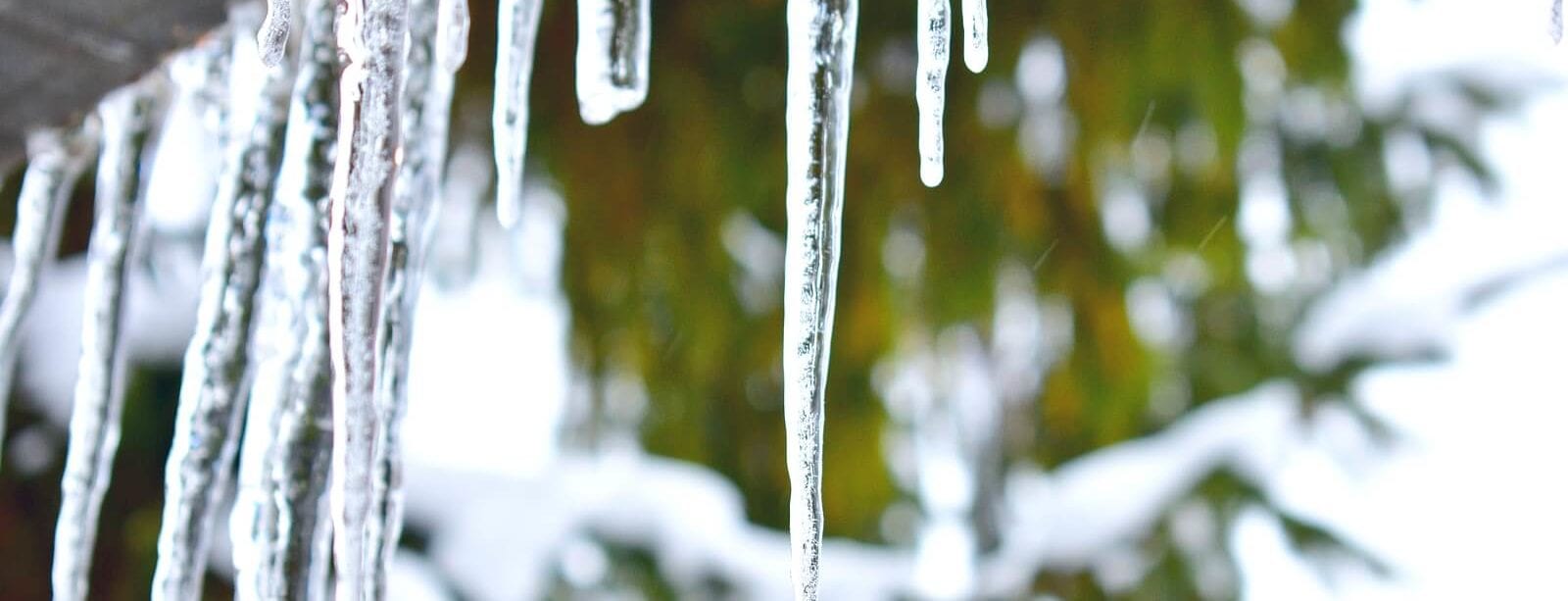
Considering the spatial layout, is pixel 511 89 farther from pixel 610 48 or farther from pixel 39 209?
pixel 39 209

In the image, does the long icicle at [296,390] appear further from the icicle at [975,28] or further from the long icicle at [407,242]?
the icicle at [975,28]

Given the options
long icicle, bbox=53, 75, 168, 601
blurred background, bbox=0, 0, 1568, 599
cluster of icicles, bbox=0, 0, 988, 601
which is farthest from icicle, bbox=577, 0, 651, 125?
blurred background, bbox=0, 0, 1568, 599

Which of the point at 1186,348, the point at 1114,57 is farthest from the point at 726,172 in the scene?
the point at 1186,348

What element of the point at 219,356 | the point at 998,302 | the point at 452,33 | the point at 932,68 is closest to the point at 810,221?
the point at 932,68

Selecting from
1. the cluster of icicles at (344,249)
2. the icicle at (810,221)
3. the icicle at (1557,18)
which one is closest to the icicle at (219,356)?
the cluster of icicles at (344,249)

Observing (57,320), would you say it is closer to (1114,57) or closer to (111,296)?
(111,296)

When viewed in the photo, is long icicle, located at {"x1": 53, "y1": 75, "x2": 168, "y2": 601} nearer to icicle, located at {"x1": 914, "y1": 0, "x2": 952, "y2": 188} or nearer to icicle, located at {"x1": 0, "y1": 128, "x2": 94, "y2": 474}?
icicle, located at {"x1": 0, "y1": 128, "x2": 94, "y2": 474}
